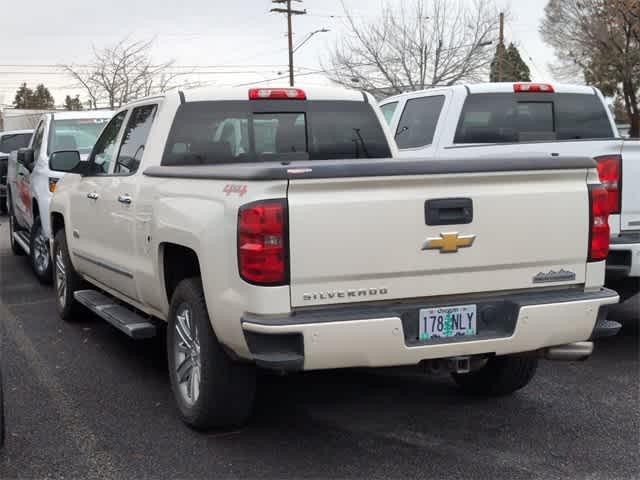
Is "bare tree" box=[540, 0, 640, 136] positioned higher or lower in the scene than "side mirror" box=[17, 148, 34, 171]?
higher

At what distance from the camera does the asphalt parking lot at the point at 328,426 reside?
14.4 feet

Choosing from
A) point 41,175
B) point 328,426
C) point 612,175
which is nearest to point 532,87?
point 612,175

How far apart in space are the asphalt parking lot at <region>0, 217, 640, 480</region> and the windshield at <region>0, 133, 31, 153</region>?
50.2 ft

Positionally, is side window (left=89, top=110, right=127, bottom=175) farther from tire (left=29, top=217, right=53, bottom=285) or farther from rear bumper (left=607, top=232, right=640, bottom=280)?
rear bumper (left=607, top=232, right=640, bottom=280)

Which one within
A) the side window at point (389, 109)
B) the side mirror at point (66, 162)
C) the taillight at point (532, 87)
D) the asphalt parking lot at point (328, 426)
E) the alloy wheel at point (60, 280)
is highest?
the taillight at point (532, 87)

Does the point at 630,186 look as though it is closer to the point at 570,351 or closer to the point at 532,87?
the point at 570,351

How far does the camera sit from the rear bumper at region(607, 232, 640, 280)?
626cm

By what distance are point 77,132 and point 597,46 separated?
1588 inches

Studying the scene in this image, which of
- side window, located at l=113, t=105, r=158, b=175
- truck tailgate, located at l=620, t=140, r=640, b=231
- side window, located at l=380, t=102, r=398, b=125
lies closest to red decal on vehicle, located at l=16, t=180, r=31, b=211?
side window, located at l=380, t=102, r=398, b=125

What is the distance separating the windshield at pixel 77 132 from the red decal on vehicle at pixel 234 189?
6.74m

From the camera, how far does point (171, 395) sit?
18.5ft

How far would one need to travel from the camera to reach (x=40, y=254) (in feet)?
32.3

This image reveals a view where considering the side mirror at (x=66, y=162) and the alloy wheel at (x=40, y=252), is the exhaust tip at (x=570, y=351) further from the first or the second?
the alloy wheel at (x=40, y=252)

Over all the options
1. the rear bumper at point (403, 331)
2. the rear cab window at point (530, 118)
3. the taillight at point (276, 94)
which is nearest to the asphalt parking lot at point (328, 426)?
Answer: the rear bumper at point (403, 331)
